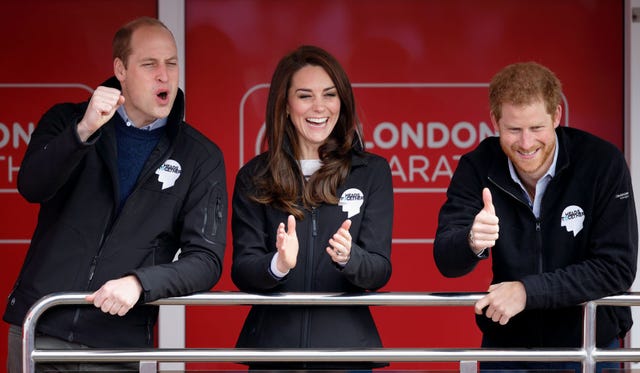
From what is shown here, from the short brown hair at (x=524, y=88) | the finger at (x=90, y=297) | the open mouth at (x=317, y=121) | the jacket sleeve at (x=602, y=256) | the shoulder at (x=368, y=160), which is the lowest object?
the finger at (x=90, y=297)

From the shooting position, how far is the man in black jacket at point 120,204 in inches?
136

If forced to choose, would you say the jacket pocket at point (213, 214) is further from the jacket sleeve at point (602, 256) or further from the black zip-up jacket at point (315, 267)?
the jacket sleeve at point (602, 256)

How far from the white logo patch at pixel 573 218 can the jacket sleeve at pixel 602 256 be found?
0.02 m

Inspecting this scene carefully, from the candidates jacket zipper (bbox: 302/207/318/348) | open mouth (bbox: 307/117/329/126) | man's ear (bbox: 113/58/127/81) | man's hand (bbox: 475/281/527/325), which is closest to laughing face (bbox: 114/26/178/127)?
man's ear (bbox: 113/58/127/81)

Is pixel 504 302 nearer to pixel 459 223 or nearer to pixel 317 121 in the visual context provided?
pixel 459 223

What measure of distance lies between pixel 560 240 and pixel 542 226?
7 cm

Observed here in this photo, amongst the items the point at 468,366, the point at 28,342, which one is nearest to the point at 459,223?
the point at 468,366

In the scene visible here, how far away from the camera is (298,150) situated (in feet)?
12.3

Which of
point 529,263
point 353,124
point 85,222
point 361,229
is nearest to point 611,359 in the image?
point 529,263

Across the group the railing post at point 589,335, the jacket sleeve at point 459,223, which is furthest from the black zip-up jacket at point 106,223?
the railing post at point 589,335

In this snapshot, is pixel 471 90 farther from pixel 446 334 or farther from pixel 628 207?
pixel 628 207

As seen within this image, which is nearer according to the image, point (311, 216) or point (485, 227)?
point (485, 227)

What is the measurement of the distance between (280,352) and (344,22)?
2.52 m

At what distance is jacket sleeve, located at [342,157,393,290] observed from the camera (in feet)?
Result: 11.2
